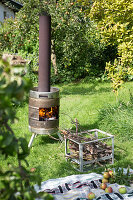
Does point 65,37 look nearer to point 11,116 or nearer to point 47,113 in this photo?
point 47,113

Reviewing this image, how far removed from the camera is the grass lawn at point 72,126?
165 inches

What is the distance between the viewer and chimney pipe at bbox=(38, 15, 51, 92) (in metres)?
4.43

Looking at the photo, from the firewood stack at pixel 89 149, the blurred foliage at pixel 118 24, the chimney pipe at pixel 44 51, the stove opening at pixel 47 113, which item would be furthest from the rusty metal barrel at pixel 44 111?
the blurred foliage at pixel 118 24

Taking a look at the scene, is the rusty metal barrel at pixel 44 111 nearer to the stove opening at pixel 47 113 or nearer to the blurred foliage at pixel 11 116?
the stove opening at pixel 47 113

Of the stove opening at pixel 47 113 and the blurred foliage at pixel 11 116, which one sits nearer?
the blurred foliage at pixel 11 116

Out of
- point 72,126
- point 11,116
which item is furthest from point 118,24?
point 11,116

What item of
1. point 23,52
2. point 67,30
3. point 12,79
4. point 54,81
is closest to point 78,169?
point 12,79

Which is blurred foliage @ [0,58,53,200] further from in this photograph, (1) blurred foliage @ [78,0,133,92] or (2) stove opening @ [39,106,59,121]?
(1) blurred foliage @ [78,0,133,92]

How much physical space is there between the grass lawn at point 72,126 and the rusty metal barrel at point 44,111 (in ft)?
0.79

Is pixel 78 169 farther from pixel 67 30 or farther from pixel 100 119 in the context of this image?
pixel 67 30

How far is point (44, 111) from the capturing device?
446 centimetres

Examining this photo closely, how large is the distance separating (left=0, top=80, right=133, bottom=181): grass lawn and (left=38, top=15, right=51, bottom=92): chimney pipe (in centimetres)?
75

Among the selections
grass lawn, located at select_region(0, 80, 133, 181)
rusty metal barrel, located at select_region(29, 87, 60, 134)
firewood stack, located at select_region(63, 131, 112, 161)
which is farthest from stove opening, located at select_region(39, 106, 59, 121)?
firewood stack, located at select_region(63, 131, 112, 161)

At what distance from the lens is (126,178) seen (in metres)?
3.61
